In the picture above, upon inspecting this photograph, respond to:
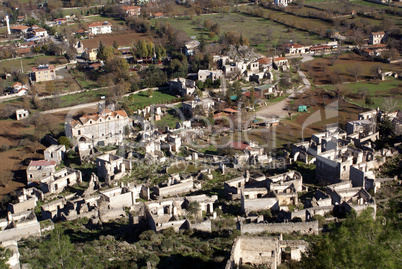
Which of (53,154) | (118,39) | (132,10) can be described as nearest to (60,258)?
(53,154)

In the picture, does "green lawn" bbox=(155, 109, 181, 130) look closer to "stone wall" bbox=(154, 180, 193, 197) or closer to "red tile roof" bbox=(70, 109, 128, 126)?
"red tile roof" bbox=(70, 109, 128, 126)

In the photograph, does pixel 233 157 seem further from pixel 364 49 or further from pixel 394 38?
pixel 394 38

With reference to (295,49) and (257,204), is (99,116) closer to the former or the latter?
(257,204)

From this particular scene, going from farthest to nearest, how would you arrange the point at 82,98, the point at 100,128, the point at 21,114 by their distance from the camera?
the point at 82,98
the point at 21,114
the point at 100,128

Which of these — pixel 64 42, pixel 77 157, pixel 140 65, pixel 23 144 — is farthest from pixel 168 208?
pixel 64 42

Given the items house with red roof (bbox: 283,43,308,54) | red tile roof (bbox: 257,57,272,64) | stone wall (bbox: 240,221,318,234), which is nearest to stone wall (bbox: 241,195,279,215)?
stone wall (bbox: 240,221,318,234)

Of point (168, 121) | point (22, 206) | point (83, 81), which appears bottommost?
point (22, 206)

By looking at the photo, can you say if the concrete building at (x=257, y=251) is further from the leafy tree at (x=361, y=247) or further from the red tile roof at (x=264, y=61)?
the red tile roof at (x=264, y=61)
